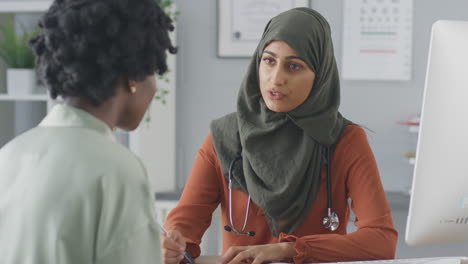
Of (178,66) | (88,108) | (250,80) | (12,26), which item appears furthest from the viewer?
(178,66)

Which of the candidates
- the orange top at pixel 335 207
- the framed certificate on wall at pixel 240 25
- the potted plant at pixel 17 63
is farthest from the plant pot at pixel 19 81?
the orange top at pixel 335 207

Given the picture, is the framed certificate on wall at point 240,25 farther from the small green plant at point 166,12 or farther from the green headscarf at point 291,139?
the green headscarf at point 291,139

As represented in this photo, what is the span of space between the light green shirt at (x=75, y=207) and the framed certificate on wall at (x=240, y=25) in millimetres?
2297

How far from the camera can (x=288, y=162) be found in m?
1.61

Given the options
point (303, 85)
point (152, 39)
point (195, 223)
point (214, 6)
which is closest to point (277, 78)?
point (303, 85)

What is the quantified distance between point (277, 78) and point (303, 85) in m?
0.08

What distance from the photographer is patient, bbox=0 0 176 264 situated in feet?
2.54

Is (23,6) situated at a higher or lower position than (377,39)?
higher

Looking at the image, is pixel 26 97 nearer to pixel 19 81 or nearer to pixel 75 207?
pixel 19 81

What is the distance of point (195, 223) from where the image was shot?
1618 mm

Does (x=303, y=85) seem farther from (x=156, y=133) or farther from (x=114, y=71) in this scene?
(x=156, y=133)

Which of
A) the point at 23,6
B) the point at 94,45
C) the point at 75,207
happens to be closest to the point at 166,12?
the point at 23,6

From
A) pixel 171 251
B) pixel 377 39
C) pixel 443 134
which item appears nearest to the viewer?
pixel 443 134

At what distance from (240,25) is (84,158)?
2.37m
